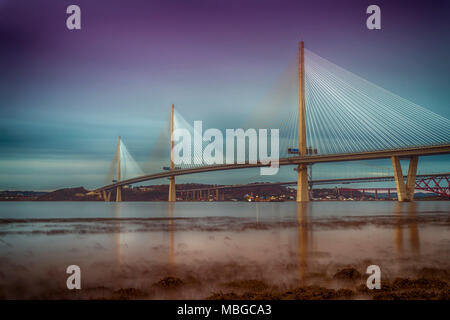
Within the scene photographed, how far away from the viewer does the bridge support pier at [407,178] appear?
58547 mm

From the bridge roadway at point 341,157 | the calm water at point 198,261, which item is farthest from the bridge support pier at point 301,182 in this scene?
the calm water at point 198,261

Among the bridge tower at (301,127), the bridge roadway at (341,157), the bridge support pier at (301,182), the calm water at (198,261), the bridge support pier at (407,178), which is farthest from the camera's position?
the bridge support pier at (301,182)

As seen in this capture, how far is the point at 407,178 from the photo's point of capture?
6162 cm

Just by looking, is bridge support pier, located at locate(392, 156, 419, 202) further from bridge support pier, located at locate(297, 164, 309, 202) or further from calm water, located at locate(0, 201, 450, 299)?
calm water, located at locate(0, 201, 450, 299)

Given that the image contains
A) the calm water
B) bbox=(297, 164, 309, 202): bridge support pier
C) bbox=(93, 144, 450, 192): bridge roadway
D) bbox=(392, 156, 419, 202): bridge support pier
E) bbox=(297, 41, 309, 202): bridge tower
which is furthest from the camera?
bbox=(297, 164, 309, 202): bridge support pier

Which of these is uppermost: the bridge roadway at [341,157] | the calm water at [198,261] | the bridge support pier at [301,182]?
the bridge roadway at [341,157]

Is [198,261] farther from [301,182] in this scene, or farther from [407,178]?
[407,178]

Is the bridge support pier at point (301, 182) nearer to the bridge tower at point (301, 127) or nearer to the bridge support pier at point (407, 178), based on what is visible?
the bridge tower at point (301, 127)

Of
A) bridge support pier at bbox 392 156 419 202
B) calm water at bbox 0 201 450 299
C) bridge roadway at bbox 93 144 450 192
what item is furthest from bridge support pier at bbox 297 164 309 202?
calm water at bbox 0 201 450 299

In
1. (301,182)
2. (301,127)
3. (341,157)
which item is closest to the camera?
(301,127)

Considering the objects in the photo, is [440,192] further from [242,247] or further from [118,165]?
[242,247]

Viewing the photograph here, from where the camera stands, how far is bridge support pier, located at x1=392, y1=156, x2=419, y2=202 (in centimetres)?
5855

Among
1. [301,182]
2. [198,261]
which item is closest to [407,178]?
[301,182]
